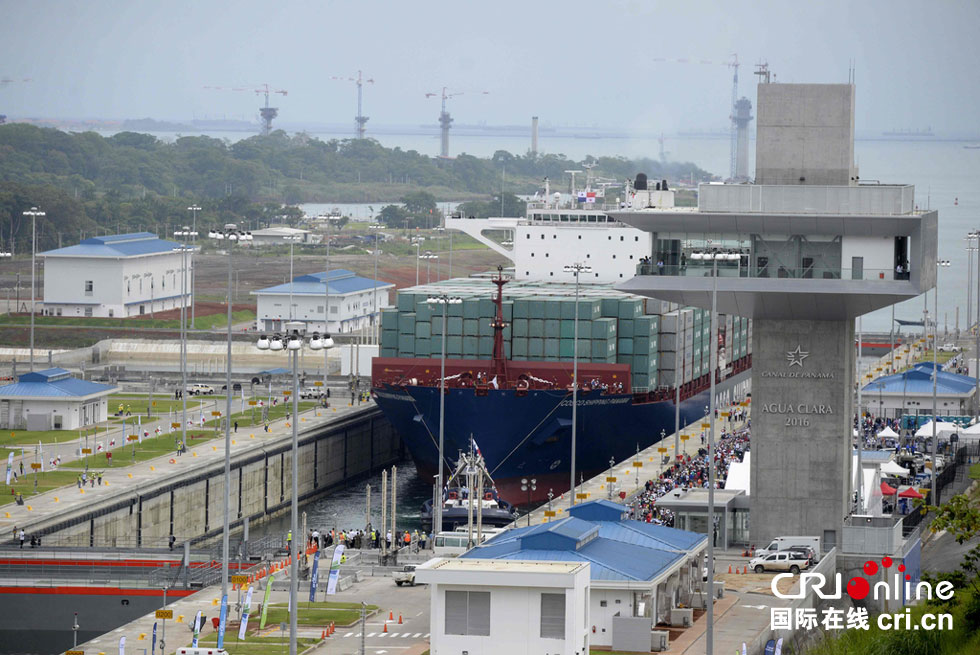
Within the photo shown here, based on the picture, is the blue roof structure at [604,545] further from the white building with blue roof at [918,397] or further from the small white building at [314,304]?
the small white building at [314,304]

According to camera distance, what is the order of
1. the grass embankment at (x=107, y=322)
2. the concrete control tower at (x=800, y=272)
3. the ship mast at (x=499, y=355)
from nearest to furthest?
the concrete control tower at (x=800, y=272), the ship mast at (x=499, y=355), the grass embankment at (x=107, y=322)

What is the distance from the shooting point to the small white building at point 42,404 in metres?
85.6

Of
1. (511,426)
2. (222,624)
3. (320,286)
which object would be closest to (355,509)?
(511,426)

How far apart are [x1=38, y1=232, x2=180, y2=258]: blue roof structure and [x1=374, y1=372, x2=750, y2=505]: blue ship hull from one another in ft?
172

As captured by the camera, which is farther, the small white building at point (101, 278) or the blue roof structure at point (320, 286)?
the small white building at point (101, 278)

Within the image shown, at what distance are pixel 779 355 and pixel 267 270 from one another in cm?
14070

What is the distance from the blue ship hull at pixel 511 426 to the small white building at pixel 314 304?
126 feet

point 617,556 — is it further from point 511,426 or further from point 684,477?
point 511,426

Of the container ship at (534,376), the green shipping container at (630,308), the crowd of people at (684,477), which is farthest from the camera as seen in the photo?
the green shipping container at (630,308)

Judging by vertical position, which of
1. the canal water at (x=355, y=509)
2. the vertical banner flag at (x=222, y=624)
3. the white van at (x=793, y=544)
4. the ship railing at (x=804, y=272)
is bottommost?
the canal water at (x=355, y=509)

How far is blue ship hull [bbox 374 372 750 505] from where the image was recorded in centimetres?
8375

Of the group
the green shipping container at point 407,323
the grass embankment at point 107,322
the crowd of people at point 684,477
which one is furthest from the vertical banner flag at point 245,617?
the grass embankment at point 107,322

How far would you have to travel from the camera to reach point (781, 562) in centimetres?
5100

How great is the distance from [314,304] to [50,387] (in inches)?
1789
